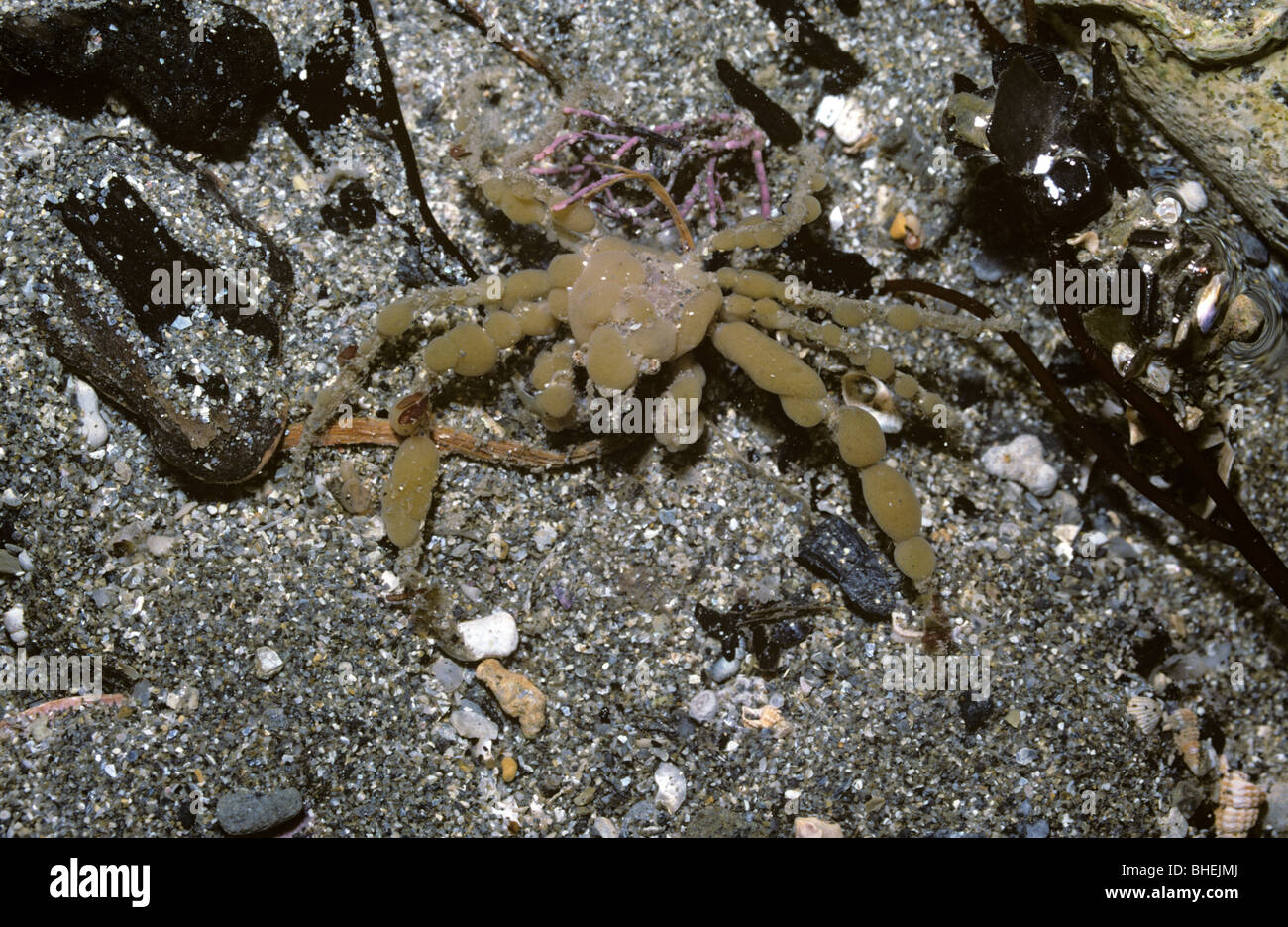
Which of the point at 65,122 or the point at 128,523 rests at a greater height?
the point at 65,122

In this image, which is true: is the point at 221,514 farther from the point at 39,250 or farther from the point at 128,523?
the point at 39,250

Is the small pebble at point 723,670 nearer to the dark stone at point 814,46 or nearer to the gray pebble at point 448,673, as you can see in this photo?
the gray pebble at point 448,673

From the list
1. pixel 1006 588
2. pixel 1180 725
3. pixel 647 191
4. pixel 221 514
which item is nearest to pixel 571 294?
pixel 647 191

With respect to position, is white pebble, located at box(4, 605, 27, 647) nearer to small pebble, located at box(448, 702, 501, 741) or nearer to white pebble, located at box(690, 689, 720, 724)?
small pebble, located at box(448, 702, 501, 741)

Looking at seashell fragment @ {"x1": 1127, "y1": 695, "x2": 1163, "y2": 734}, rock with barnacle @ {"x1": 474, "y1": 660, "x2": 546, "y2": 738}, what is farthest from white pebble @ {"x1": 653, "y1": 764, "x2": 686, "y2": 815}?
seashell fragment @ {"x1": 1127, "y1": 695, "x2": 1163, "y2": 734}

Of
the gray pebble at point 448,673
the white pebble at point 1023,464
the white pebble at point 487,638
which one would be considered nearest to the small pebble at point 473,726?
the gray pebble at point 448,673

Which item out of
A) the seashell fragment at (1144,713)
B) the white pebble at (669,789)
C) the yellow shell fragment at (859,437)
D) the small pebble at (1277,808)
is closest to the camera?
the yellow shell fragment at (859,437)
